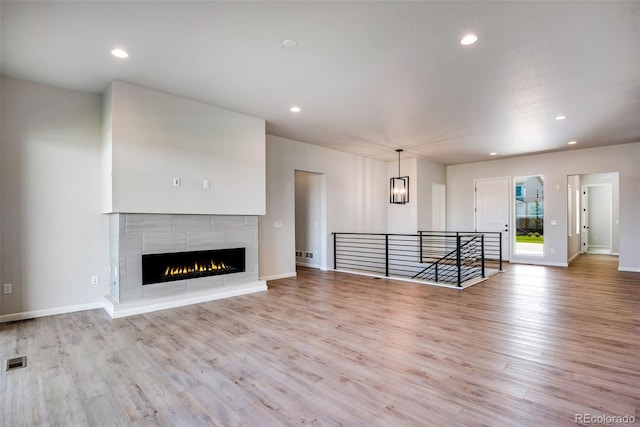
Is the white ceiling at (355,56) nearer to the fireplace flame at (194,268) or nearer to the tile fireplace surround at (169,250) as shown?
the tile fireplace surround at (169,250)

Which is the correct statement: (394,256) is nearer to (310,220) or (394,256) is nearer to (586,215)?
(310,220)

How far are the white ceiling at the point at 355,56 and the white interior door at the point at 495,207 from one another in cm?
361

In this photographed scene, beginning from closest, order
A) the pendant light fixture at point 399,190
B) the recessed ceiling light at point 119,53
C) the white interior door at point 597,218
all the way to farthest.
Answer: the recessed ceiling light at point 119,53
the pendant light fixture at point 399,190
the white interior door at point 597,218

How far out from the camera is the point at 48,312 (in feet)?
13.2

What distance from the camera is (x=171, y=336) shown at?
10.9 ft

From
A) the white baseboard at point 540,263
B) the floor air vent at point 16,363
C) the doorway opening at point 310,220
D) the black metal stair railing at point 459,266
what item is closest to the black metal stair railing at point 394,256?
the black metal stair railing at point 459,266

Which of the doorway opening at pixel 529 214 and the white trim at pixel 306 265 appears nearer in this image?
the white trim at pixel 306 265

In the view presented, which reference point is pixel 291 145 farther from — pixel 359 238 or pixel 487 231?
pixel 487 231

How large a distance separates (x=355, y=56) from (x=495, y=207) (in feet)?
24.9

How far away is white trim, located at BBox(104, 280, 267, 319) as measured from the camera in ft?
13.0

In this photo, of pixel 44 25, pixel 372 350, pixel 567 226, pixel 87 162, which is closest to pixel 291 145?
pixel 87 162

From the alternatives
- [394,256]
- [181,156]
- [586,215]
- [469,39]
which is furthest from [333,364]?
[586,215]

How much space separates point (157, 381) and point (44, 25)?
3.23 meters

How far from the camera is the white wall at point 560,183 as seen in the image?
7.06 m
